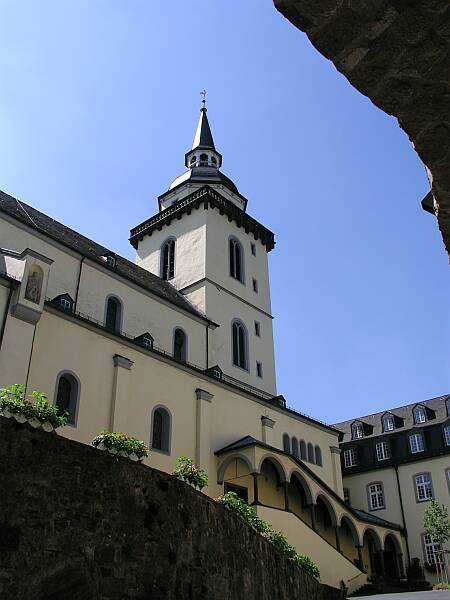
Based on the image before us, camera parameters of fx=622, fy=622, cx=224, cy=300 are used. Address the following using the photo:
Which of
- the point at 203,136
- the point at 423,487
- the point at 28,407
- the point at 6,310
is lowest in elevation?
the point at 28,407

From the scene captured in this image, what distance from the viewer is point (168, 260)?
144ft

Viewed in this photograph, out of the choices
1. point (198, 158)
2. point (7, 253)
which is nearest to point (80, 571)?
point (7, 253)

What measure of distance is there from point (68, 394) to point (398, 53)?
863 inches

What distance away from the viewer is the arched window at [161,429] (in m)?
26.8

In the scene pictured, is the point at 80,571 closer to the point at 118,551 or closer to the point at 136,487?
the point at 118,551

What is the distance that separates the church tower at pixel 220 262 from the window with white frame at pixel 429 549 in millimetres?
13269

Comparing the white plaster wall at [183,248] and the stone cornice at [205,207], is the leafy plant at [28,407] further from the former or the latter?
the stone cornice at [205,207]

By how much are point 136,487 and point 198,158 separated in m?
44.2

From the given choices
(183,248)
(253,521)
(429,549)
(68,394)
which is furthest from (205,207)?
(253,521)

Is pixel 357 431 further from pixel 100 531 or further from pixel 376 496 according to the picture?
pixel 100 531

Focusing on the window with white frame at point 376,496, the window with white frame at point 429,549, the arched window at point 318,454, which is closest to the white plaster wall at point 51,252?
the arched window at point 318,454

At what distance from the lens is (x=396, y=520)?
4125cm

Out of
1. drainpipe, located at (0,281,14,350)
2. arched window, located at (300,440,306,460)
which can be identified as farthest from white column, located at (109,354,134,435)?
arched window, located at (300,440,306,460)

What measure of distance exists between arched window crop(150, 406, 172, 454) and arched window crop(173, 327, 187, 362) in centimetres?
673
